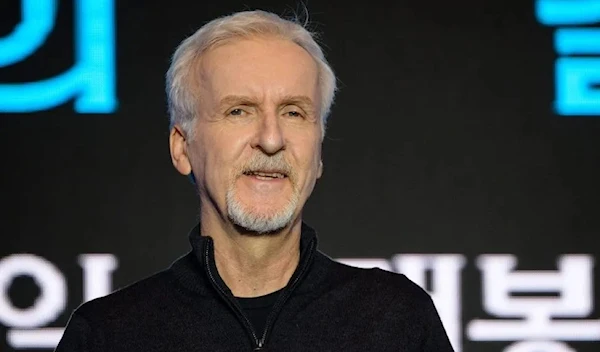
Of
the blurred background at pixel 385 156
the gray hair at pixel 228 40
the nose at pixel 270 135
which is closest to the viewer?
the nose at pixel 270 135

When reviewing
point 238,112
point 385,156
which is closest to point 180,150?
point 238,112

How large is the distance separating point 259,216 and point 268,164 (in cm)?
8

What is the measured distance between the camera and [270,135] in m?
1.63

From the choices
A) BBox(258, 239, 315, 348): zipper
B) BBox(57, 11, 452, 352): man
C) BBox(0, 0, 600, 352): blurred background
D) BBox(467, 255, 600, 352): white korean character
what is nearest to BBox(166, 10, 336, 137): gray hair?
BBox(57, 11, 452, 352): man

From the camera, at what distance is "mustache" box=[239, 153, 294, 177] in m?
1.64

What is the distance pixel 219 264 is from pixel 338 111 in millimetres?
1250

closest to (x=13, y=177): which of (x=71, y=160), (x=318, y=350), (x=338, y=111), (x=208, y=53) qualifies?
(x=71, y=160)

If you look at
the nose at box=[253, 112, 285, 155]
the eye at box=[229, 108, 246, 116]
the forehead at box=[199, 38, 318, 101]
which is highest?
the forehead at box=[199, 38, 318, 101]

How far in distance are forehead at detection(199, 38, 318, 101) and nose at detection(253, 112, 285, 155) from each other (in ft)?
0.12

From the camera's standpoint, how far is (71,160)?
2.88 metres

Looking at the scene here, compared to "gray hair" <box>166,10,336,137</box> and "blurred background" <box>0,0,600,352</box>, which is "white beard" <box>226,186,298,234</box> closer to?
"gray hair" <box>166,10,336,137</box>

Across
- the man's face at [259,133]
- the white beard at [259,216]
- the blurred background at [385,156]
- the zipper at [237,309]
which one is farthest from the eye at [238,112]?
the blurred background at [385,156]

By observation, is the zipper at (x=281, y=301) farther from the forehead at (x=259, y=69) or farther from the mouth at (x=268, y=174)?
the forehead at (x=259, y=69)

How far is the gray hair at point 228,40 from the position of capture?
176 centimetres
